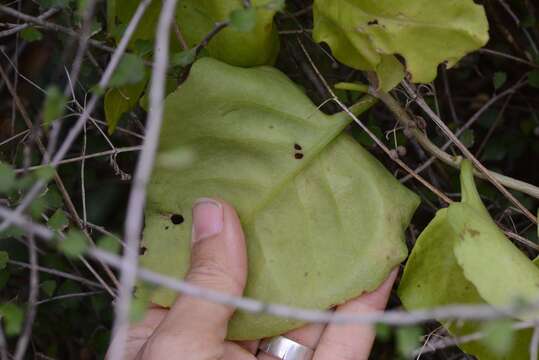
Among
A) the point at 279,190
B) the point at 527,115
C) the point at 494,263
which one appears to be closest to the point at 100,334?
the point at 279,190

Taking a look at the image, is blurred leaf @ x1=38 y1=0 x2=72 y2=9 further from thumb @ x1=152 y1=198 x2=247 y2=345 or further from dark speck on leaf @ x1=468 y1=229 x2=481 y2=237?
dark speck on leaf @ x1=468 y1=229 x2=481 y2=237

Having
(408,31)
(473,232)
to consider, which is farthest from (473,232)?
(408,31)

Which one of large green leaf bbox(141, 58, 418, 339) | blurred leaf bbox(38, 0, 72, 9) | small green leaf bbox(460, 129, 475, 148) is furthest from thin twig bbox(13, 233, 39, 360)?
small green leaf bbox(460, 129, 475, 148)

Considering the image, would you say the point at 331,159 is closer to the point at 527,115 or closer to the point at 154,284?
the point at 154,284

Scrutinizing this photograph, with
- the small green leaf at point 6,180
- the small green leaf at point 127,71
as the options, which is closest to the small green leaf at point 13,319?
the small green leaf at point 6,180

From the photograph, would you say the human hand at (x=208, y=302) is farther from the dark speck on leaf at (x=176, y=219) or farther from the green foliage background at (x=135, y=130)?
the green foliage background at (x=135, y=130)
